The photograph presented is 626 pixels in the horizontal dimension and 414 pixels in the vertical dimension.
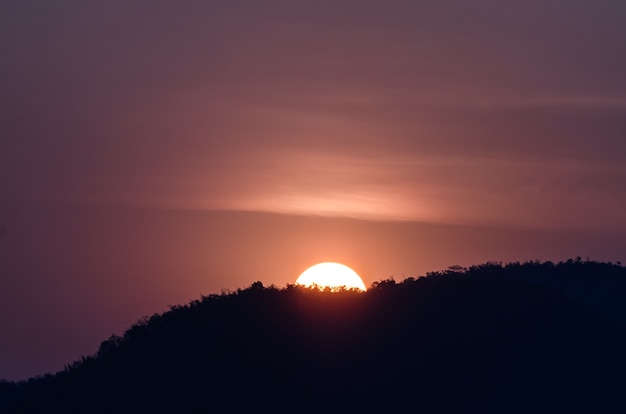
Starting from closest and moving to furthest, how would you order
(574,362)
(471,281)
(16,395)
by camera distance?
(574,362) < (471,281) < (16,395)

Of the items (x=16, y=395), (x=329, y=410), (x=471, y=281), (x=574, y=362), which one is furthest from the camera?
(x=16, y=395)

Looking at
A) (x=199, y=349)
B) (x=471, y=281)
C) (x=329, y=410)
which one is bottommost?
(x=329, y=410)

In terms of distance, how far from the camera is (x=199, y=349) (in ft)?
136

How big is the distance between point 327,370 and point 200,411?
4.53 m

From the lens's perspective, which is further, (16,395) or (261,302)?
(16,395)

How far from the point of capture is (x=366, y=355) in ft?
133

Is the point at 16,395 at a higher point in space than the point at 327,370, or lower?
higher

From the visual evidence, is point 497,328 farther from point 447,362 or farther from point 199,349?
point 199,349

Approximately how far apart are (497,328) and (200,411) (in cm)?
1104

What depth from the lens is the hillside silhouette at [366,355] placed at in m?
39.1

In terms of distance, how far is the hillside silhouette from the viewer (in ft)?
128

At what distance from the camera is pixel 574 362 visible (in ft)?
135

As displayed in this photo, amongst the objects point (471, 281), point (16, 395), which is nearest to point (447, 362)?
point (471, 281)

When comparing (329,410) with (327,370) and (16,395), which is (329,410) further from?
(16,395)
